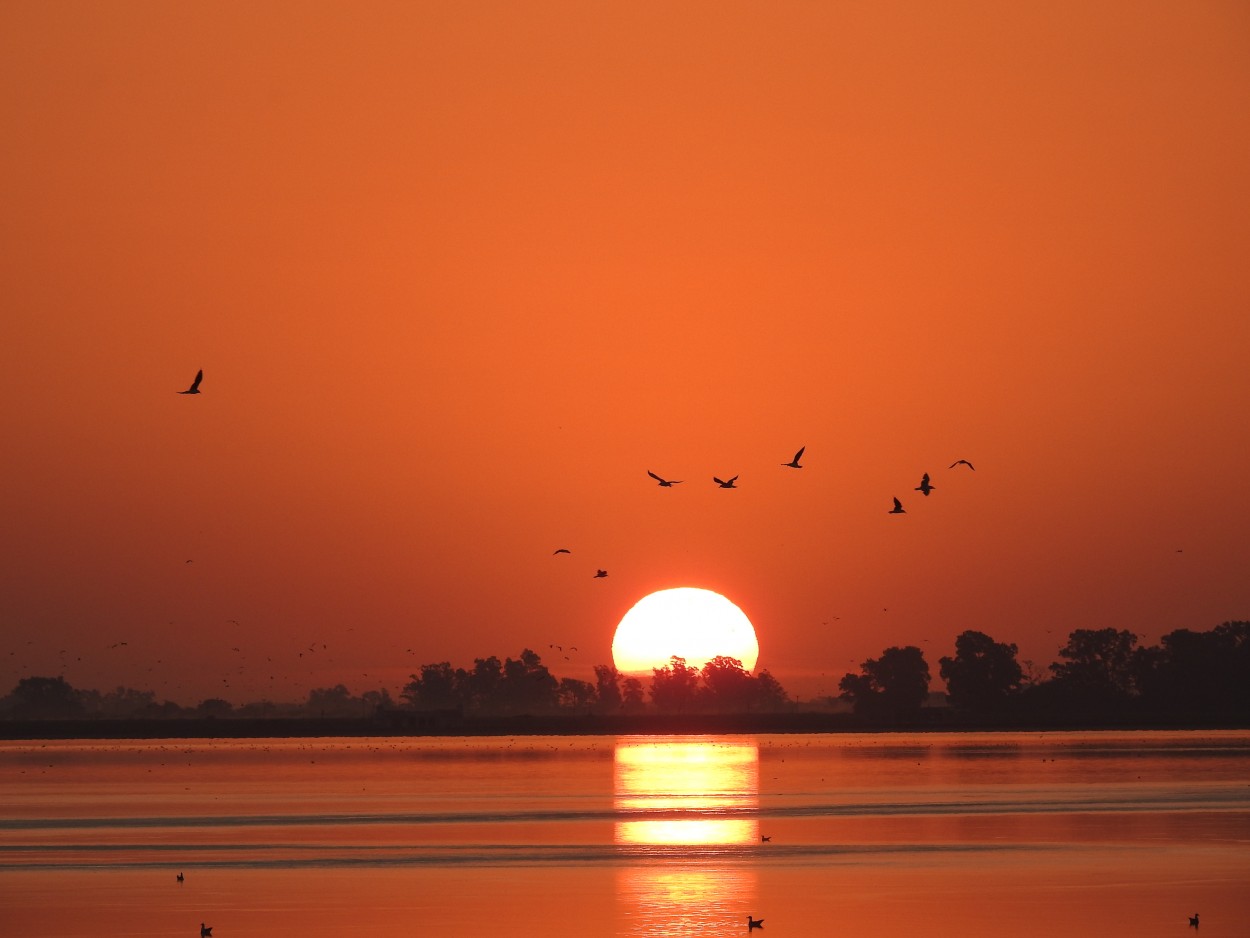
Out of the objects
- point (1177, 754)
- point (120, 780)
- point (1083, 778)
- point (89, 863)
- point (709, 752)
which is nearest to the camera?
point (89, 863)

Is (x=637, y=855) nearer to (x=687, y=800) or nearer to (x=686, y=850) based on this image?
(x=686, y=850)

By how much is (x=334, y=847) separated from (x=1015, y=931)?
23068 mm

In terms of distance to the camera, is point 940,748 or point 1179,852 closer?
point 1179,852

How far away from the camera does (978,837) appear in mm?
52375

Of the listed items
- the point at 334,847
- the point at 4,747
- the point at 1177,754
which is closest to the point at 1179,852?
the point at 334,847

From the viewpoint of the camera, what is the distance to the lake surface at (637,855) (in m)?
35.9

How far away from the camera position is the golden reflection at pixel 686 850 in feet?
117

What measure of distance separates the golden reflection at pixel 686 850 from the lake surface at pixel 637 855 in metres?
0.14

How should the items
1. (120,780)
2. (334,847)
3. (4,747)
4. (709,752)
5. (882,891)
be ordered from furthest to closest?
(4,747), (709,752), (120,780), (334,847), (882,891)

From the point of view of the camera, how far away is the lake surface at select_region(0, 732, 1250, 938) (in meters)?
35.9

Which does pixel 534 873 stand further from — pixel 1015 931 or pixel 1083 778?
pixel 1083 778

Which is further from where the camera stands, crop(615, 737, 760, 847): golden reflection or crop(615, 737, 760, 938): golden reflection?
crop(615, 737, 760, 847): golden reflection

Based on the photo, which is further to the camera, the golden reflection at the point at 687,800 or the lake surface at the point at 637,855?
the golden reflection at the point at 687,800

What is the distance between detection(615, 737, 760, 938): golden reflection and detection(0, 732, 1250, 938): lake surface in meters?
0.14
